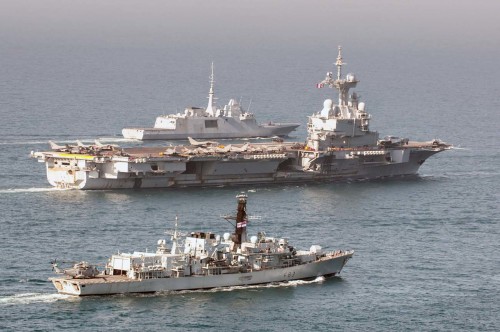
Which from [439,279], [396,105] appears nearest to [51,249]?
[439,279]

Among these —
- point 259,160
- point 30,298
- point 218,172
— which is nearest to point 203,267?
point 30,298

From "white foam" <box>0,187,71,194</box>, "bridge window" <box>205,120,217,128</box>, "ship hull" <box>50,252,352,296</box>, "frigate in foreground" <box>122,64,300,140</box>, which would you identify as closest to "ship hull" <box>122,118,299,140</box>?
"frigate in foreground" <box>122,64,300,140</box>

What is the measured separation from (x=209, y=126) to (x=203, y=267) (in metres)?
53.1

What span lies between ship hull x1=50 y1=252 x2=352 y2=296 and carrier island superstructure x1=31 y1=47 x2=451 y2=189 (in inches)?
929

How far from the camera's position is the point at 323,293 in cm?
5859

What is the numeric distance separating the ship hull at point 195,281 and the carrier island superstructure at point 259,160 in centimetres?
2361

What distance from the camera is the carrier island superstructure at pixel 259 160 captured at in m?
82.7

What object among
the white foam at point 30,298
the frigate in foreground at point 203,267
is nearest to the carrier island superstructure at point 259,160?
the frigate in foreground at point 203,267

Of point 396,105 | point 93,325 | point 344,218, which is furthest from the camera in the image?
point 396,105

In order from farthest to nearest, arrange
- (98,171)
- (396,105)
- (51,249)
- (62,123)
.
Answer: (396,105), (62,123), (98,171), (51,249)

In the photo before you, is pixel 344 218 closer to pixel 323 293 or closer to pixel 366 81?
pixel 323 293

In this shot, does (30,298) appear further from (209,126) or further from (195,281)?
(209,126)

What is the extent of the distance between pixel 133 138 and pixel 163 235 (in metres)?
38.7

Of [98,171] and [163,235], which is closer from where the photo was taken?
[163,235]
